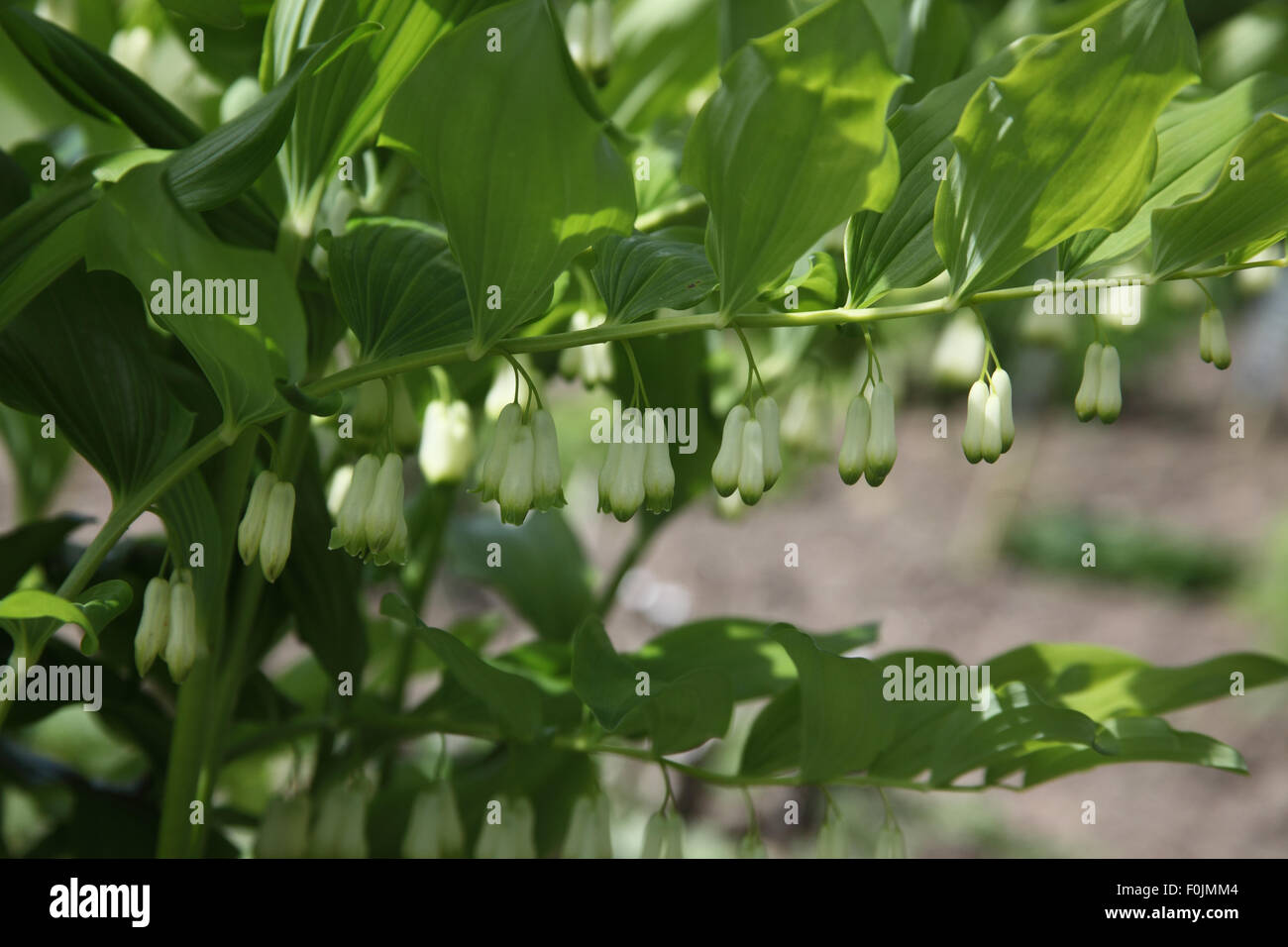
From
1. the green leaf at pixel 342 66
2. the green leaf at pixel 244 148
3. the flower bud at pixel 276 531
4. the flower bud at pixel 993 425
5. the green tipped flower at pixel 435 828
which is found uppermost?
the green leaf at pixel 342 66

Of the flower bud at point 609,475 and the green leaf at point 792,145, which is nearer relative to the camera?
the green leaf at point 792,145

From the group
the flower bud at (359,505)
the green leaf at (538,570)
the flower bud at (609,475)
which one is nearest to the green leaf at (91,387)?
the flower bud at (359,505)

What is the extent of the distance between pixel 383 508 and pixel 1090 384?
1.19 ft

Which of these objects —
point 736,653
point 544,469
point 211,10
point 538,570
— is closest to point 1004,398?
point 544,469

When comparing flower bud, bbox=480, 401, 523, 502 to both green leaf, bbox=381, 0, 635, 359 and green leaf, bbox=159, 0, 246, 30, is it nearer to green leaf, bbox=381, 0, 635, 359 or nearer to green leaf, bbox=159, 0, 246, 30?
green leaf, bbox=381, 0, 635, 359

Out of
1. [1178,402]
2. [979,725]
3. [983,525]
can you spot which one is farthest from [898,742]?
[1178,402]

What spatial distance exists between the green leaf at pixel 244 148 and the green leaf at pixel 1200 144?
14.7 inches

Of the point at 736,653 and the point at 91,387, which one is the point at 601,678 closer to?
the point at 736,653

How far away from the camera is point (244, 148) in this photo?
1.58 ft

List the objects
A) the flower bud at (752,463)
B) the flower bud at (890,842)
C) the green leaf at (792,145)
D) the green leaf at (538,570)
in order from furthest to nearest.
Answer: the green leaf at (538,570), the flower bud at (890,842), the flower bud at (752,463), the green leaf at (792,145)

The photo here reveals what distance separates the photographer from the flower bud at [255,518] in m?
0.53

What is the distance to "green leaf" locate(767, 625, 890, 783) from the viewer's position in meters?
0.61

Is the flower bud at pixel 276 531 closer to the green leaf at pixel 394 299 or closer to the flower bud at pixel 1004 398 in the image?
the green leaf at pixel 394 299

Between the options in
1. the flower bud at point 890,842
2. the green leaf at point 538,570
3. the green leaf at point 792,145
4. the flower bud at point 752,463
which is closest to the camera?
the green leaf at point 792,145
